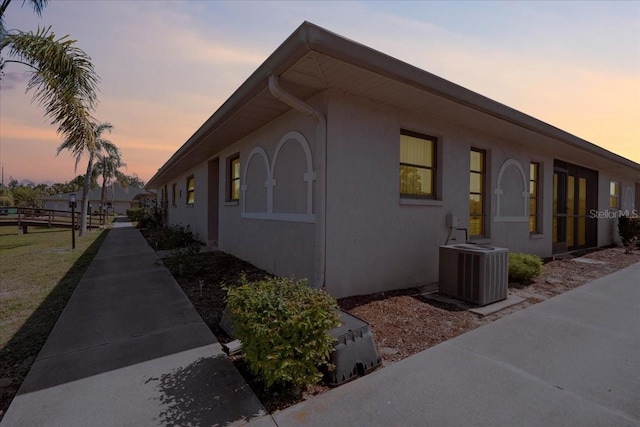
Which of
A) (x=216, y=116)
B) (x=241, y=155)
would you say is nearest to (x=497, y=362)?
(x=216, y=116)

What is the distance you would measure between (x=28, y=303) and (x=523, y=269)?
8472 mm

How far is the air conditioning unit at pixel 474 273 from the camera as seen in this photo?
185 inches

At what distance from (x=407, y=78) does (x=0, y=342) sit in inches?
223

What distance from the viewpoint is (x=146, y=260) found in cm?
888

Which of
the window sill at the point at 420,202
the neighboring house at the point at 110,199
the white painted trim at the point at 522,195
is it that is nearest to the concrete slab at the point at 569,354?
the window sill at the point at 420,202

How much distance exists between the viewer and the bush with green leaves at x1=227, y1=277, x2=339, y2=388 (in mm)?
2355

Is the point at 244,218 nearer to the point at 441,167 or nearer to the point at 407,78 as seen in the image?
the point at 441,167

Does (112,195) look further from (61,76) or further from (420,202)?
(420,202)

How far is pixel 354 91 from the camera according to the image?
4.71 metres

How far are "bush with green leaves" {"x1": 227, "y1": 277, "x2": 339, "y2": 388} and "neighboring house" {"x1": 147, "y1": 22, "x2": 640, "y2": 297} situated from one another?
2.03 m

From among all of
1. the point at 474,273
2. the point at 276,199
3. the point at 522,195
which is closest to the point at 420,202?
the point at 474,273

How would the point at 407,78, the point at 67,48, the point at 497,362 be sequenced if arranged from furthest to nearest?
the point at 67,48, the point at 407,78, the point at 497,362

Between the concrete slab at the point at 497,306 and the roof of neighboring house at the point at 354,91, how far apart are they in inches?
122

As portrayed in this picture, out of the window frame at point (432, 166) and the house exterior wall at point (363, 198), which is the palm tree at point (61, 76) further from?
the window frame at point (432, 166)
